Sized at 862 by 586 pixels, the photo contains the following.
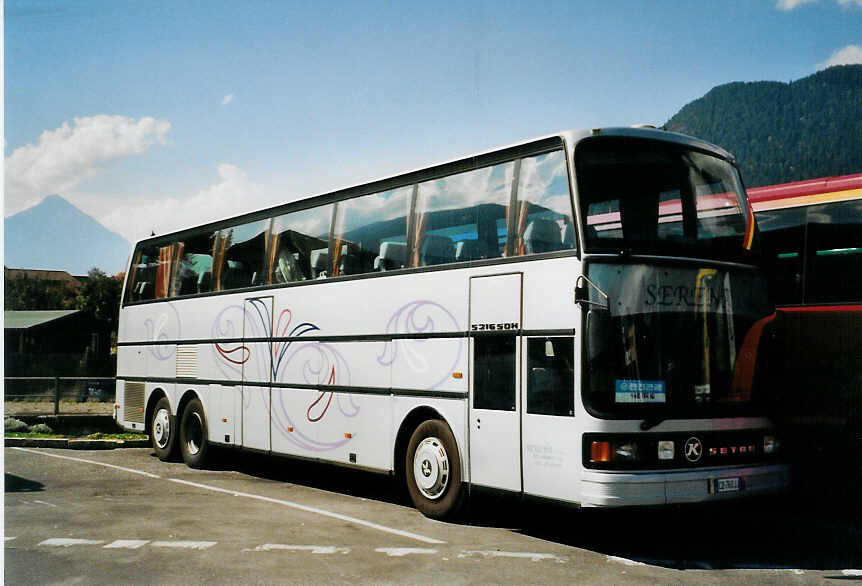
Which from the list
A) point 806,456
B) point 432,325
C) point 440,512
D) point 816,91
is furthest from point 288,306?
point 816,91

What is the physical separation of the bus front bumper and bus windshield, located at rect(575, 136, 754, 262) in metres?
2.01

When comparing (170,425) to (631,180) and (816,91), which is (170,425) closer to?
(631,180)

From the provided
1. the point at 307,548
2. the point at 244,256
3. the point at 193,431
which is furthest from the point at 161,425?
the point at 307,548

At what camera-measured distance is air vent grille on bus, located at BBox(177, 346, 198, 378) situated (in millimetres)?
15350

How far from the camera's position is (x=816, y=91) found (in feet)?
176

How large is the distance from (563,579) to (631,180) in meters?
3.79

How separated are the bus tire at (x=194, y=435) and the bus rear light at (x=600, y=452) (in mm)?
8593

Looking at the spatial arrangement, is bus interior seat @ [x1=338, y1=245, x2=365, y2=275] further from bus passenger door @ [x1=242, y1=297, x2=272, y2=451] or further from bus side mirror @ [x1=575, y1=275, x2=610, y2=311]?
bus side mirror @ [x1=575, y1=275, x2=610, y2=311]

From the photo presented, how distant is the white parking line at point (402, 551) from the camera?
8.03 m

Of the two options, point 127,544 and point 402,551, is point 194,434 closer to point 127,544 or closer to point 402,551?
point 127,544

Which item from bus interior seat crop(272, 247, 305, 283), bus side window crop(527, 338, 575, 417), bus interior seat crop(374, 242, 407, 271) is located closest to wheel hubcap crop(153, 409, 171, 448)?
bus interior seat crop(272, 247, 305, 283)

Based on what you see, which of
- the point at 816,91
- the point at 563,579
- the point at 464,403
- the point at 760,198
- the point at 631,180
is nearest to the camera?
the point at 563,579

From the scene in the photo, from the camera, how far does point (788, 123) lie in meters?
66.8

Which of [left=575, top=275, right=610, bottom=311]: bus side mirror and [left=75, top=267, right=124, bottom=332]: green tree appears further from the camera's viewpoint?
[left=75, top=267, right=124, bottom=332]: green tree
